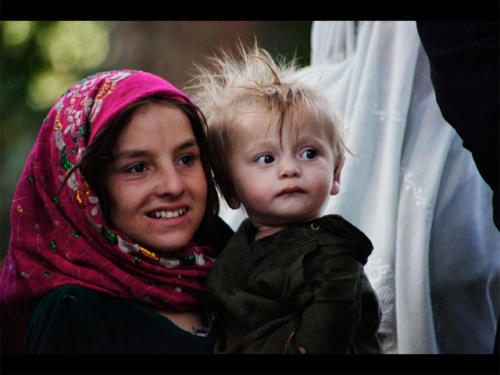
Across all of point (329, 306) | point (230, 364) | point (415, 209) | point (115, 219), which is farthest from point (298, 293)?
point (415, 209)

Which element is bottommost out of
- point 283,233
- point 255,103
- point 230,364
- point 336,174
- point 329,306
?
point 230,364

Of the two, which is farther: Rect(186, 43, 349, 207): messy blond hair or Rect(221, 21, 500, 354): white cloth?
Rect(221, 21, 500, 354): white cloth

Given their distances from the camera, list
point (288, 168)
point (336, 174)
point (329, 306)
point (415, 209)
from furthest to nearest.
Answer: point (415, 209)
point (336, 174)
point (288, 168)
point (329, 306)

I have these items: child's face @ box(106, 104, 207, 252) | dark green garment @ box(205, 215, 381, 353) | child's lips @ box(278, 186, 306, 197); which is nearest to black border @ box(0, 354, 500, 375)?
dark green garment @ box(205, 215, 381, 353)

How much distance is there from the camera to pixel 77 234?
4.00 feet

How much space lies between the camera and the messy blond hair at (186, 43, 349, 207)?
1322 millimetres

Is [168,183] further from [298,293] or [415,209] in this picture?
[415,209]

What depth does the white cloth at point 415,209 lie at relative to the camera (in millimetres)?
1655

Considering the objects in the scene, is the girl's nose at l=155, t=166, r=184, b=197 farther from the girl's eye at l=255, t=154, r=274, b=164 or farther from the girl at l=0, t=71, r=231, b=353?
the girl's eye at l=255, t=154, r=274, b=164

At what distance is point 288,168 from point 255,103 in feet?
0.63

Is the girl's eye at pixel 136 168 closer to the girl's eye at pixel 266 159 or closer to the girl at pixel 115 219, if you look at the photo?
the girl at pixel 115 219

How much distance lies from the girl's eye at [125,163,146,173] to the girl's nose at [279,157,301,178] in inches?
12.0

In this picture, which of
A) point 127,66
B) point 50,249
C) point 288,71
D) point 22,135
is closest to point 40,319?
point 50,249

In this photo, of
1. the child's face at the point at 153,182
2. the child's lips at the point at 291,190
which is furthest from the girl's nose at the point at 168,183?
the child's lips at the point at 291,190
